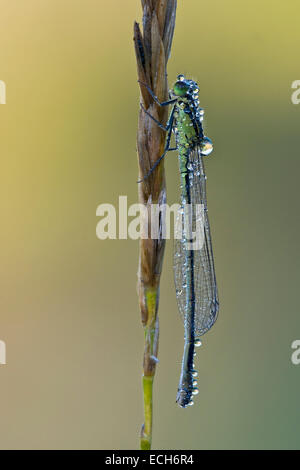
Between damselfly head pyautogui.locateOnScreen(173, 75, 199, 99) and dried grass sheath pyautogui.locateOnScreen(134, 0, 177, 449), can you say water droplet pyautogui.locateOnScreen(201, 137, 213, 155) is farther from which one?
dried grass sheath pyautogui.locateOnScreen(134, 0, 177, 449)

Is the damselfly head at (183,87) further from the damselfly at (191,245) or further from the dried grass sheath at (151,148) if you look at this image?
the dried grass sheath at (151,148)

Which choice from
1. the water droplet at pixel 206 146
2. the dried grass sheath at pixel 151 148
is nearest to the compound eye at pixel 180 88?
the water droplet at pixel 206 146

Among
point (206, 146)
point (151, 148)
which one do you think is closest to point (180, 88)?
point (206, 146)

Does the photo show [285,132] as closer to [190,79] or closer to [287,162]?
[287,162]

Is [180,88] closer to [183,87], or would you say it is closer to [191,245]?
[183,87]

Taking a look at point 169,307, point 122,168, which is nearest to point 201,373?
point 169,307

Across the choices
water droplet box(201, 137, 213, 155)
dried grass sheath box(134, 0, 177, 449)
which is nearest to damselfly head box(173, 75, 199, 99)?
water droplet box(201, 137, 213, 155)

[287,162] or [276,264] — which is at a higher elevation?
[287,162]
